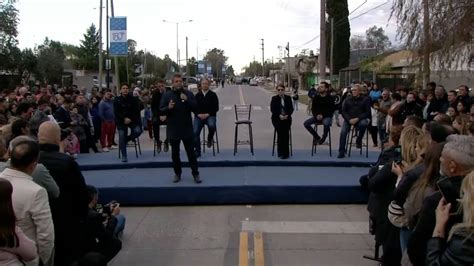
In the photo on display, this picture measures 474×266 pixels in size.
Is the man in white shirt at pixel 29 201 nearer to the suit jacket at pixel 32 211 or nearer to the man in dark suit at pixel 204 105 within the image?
the suit jacket at pixel 32 211

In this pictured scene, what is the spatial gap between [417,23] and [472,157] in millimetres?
17229

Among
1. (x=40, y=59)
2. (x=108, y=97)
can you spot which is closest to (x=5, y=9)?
(x=40, y=59)

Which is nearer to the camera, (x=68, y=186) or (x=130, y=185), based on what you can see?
(x=68, y=186)

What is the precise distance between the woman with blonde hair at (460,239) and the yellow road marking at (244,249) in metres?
3.26

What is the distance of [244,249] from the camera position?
22.2 ft

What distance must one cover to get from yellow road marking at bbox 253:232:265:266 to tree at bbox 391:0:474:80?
502 inches

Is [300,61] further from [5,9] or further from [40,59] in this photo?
[5,9]

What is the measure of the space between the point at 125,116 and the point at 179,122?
2878 millimetres

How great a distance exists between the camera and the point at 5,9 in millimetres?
53719

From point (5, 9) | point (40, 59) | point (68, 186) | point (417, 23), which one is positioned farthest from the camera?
point (40, 59)

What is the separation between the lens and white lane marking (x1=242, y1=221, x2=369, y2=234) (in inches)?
299

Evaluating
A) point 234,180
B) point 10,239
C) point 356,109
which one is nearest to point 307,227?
point 234,180

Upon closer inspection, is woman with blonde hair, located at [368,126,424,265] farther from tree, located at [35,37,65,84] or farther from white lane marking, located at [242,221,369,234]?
tree, located at [35,37,65,84]

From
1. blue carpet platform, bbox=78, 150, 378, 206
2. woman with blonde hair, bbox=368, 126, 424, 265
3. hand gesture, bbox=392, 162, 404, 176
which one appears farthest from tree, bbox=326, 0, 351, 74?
hand gesture, bbox=392, 162, 404, 176
